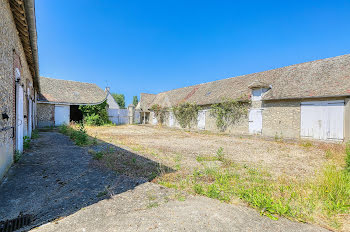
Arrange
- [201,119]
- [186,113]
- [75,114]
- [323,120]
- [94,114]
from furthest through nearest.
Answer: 1. [75,114]
2. [186,113]
3. [94,114]
4. [201,119]
5. [323,120]

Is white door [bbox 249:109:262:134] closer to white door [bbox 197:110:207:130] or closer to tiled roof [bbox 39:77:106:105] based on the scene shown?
white door [bbox 197:110:207:130]

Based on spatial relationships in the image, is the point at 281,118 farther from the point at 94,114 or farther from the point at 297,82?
the point at 94,114

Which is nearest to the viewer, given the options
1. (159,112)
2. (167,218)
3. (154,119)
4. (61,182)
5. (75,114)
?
(167,218)

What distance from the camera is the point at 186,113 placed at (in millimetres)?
17719

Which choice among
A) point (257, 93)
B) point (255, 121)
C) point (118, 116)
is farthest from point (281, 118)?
point (118, 116)

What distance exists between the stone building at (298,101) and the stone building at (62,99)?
12793 millimetres

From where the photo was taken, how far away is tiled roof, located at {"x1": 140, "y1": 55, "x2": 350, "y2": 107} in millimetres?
9503

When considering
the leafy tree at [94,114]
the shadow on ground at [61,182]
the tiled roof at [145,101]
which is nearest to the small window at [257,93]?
the shadow on ground at [61,182]

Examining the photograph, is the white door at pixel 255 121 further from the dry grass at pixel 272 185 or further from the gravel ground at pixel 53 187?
the gravel ground at pixel 53 187

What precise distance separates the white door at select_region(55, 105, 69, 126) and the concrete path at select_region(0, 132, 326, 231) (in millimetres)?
13704

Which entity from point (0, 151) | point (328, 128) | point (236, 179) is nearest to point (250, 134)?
point (328, 128)

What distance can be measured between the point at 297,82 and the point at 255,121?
362 cm

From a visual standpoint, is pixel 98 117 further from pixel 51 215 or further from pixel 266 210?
pixel 266 210

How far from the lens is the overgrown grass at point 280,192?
2371 mm
